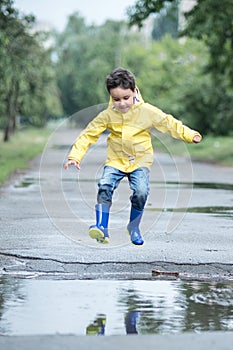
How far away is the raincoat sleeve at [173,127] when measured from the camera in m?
9.12

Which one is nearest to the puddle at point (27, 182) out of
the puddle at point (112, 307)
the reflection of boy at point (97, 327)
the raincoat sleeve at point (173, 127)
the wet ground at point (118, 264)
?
the wet ground at point (118, 264)

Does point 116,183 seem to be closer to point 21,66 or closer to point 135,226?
point 135,226

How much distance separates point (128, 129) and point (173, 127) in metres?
0.42

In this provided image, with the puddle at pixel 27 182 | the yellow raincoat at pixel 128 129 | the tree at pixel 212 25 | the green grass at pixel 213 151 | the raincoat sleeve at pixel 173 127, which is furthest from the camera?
the green grass at pixel 213 151

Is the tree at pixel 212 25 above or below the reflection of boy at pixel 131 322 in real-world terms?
above

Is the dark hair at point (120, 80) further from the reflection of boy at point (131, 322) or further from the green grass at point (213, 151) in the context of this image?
the green grass at point (213, 151)

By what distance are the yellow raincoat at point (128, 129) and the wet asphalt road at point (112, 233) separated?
1.03 meters

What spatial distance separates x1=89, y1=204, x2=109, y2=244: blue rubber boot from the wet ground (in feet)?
0.75

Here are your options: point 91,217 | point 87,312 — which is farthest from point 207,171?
point 87,312

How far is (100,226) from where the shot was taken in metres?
9.34

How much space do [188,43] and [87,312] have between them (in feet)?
231

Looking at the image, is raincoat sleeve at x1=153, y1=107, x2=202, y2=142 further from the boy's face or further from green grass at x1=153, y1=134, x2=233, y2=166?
green grass at x1=153, y1=134, x2=233, y2=166

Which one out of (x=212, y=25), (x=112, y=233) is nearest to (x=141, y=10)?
(x=212, y=25)

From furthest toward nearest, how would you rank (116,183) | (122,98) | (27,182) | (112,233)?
1. (27,182)
2. (112,233)
3. (116,183)
4. (122,98)
